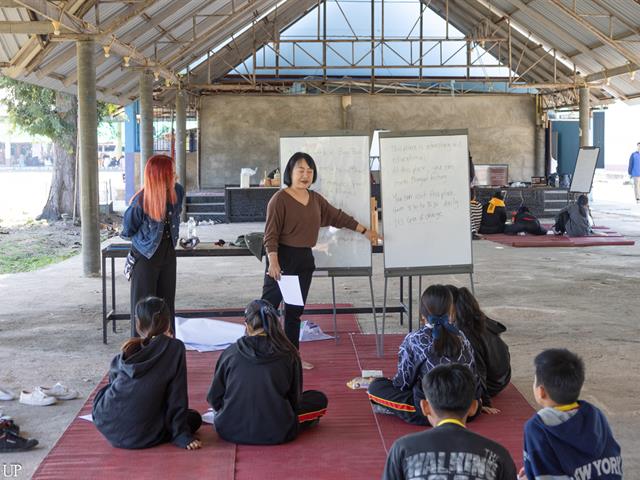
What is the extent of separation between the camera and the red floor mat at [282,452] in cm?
410

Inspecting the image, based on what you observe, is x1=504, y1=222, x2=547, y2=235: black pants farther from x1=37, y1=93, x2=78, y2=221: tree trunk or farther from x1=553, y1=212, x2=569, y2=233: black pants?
x1=37, y1=93, x2=78, y2=221: tree trunk

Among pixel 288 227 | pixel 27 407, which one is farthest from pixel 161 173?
pixel 27 407

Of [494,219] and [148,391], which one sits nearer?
[148,391]

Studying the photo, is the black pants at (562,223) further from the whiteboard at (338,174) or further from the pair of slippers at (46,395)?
the pair of slippers at (46,395)

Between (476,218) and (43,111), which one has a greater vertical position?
(43,111)

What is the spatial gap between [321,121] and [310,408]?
1911 centimetres

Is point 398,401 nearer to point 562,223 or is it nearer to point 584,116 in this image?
point 562,223

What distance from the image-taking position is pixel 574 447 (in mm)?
2898

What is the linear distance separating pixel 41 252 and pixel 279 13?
30.2 ft

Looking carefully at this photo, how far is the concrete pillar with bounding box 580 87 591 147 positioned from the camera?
21.0 metres

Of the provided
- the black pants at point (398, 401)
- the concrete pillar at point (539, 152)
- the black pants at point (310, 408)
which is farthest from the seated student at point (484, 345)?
the concrete pillar at point (539, 152)

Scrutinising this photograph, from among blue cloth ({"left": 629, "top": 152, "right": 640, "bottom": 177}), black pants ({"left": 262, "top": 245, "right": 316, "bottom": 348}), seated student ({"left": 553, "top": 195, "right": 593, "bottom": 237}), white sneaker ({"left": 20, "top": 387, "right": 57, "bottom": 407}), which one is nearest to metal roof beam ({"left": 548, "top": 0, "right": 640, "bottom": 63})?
seated student ({"left": 553, "top": 195, "right": 593, "bottom": 237})

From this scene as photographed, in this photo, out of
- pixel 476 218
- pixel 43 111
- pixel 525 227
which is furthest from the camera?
pixel 43 111

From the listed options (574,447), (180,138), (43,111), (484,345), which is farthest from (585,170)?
(574,447)
